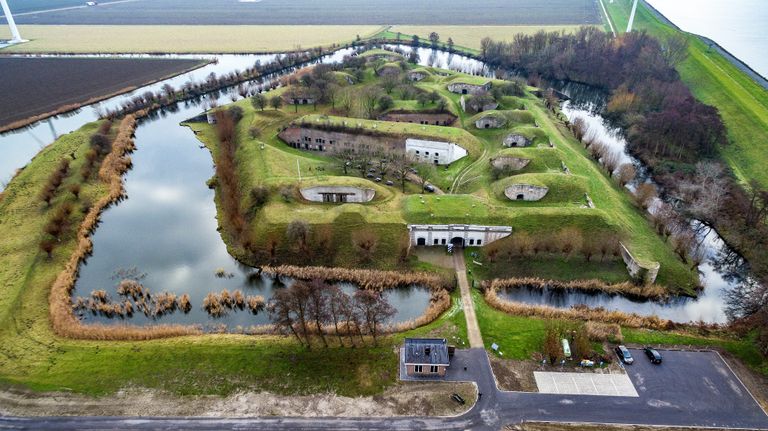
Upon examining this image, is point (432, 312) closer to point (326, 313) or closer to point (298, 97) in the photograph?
point (326, 313)

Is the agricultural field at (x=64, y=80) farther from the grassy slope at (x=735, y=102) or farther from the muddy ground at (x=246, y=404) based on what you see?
the grassy slope at (x=735, y=102)

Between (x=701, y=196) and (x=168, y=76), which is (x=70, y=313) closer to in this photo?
(x=701, y=196)

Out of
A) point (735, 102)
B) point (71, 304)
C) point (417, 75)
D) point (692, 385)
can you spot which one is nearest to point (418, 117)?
point (417, 75)

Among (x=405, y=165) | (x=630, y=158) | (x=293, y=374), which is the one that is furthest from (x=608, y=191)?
(x=293, y=374)

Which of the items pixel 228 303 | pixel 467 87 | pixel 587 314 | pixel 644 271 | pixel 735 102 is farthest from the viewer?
pixel 467 87

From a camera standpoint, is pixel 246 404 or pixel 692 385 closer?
pixel 246 404

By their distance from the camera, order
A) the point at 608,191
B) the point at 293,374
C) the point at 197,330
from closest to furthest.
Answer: the point at 293,374, the point at 197,330, the point at 608,191

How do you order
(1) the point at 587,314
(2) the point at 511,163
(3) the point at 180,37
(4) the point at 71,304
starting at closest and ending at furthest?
(1) the point at 587,314 < (4) the point at 71,304 < (2) the point at 511,163 < (3) the point at 180,37

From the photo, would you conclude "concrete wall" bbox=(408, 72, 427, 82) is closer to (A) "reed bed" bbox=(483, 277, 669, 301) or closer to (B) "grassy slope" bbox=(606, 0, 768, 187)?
(B) "grassy slope" bbox=(606, 0, 768, 187)
